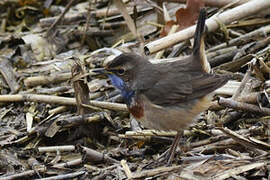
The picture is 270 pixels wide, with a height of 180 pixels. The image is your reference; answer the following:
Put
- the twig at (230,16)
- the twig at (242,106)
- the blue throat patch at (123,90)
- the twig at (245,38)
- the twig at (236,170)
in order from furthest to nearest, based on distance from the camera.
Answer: the twig at (245,38) → the twig at (230,16) → the twig at (242,106) → the blue throat patch at (123,90) → the twig at (236,170)

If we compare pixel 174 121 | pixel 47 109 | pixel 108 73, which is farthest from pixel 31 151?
pixel 174 121

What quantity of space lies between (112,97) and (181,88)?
4.60ft

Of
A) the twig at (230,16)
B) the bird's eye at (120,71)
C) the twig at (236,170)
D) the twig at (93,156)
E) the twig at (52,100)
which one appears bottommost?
the twig at (236,170)

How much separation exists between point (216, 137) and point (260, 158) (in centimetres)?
70

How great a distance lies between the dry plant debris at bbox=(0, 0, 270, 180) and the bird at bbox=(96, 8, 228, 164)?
0.33 metres

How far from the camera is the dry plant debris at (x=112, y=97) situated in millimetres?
5328

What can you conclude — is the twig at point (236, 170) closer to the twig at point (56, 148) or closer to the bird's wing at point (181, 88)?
the bird's wing at point (181, 88)

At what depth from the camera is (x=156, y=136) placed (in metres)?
5.89

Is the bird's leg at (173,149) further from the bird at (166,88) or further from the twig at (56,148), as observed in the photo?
the twig at (56,148)

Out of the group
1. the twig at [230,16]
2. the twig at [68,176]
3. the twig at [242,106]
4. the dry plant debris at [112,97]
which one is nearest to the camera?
the twig at [68,176]

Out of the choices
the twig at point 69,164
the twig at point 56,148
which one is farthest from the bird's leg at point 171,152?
the twig at point 56,148

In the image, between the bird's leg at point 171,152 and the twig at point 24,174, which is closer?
the twig at point 24,174

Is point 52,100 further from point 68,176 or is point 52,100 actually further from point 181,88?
point 181,88

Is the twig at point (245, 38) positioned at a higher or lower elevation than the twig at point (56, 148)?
higher
